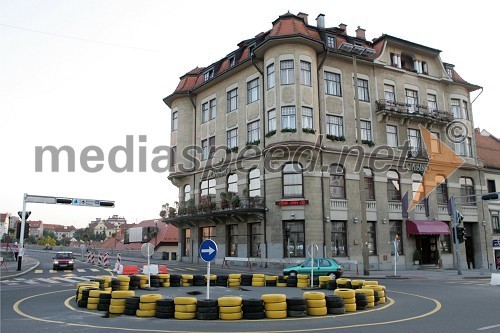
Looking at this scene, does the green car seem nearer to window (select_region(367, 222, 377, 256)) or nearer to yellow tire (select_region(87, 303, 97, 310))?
window (select_region(367, 222, 377, 256))

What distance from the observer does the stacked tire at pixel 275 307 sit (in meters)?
11.2

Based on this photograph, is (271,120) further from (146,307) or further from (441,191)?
(146,307)

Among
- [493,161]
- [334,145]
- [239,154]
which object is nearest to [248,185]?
[239,154]

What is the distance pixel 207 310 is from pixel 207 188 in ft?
96.4

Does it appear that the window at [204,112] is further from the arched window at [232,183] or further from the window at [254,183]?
the window at [254,183]

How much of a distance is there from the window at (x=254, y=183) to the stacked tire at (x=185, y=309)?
22.9 metres

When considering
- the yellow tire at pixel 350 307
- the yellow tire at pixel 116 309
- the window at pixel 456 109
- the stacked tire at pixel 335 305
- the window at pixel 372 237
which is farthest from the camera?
the window at pixel 456 109

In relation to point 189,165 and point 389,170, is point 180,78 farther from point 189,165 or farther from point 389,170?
point 389,170

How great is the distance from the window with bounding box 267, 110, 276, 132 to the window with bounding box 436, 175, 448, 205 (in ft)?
56.6

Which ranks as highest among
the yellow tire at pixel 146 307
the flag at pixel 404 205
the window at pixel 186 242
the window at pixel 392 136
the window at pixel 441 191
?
the window at pixel 392 136

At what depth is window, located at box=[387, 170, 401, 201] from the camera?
3619cm

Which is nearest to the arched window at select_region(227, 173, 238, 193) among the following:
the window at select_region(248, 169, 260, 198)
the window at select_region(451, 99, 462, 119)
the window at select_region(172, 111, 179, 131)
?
the window at select_region(248, 169, 260, 198)

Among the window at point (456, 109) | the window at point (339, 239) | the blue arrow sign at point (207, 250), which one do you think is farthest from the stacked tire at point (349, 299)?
the window at point (456, 109)

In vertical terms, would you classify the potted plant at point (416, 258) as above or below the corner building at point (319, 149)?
below
